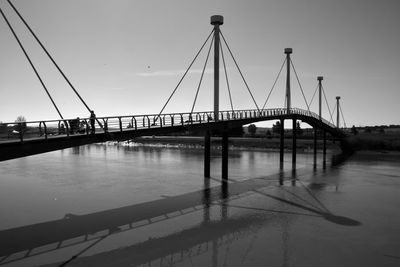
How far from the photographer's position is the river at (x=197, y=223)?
13.3 metres

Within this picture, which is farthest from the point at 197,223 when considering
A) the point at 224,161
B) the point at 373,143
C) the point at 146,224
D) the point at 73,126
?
the point at 373,143

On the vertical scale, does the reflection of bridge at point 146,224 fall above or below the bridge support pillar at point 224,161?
below

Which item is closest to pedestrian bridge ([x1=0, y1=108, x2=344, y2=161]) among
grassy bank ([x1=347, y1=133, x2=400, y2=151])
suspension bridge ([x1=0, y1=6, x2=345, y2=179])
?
suspension bridge ([x1=0, y1=6, x2=345, y2=179])

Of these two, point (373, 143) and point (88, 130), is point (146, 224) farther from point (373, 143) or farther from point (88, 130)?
point (373, 143)

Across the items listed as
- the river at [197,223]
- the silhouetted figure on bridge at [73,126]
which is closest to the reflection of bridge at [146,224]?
the river at [197,223]

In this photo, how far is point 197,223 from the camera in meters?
17.8

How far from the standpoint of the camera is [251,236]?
15.7 meters

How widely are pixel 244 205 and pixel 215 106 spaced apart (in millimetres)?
14311

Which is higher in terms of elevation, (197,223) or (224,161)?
(224,161)

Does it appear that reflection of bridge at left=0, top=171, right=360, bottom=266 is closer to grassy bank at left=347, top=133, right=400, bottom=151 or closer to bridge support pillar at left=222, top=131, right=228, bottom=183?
bridge support pillar at left=222, top=131, right=228, bottom=183

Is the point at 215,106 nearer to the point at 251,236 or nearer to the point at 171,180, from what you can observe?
the point at 171,180

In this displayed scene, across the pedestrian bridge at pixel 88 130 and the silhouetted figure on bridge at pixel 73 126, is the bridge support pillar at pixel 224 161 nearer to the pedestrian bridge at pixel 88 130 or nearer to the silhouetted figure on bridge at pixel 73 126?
the pedestrian bridge at pixel 88 130

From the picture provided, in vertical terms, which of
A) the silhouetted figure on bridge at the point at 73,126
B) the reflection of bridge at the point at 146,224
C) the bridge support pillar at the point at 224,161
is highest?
the silhouetted figure on bridge at the point at 73,126

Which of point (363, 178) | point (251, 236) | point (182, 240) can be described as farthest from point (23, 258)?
point (363, 178)
